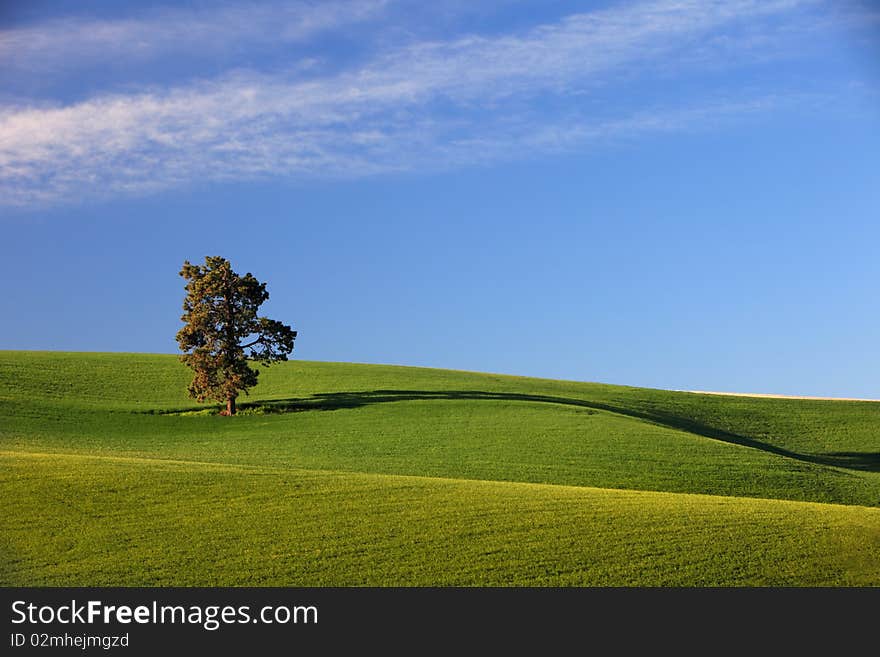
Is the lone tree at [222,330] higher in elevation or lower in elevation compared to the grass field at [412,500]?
higher

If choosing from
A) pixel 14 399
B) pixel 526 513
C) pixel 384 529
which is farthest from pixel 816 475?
pixel 14 399

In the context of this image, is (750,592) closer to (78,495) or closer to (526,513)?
(526,513)

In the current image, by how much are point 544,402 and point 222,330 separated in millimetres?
16941

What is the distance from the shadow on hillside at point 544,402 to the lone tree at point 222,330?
1789mm

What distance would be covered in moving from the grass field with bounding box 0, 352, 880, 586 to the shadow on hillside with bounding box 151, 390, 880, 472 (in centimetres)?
32

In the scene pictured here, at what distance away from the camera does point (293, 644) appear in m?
13.8

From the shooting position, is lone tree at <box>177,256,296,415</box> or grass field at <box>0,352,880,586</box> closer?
grass field at <box>0,352,880,586</box>

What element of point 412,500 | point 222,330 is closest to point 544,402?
point 222,330

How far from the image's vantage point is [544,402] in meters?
48.8

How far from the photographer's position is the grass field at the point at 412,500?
16844 millimetres

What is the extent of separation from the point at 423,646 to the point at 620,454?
22.3m

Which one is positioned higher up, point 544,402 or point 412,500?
point 544,402

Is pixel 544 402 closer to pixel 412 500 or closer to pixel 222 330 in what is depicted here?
pixel 222 330

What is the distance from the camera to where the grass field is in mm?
16844
